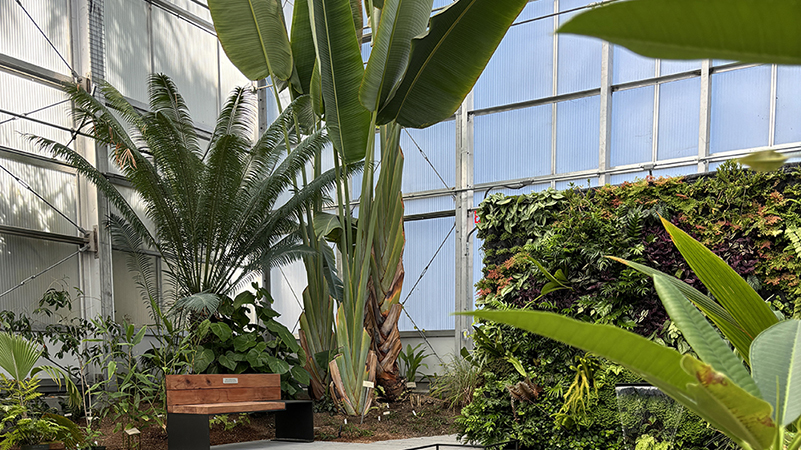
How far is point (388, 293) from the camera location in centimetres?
695

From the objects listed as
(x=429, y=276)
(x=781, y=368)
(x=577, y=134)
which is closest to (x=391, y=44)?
(x=577, y=134)

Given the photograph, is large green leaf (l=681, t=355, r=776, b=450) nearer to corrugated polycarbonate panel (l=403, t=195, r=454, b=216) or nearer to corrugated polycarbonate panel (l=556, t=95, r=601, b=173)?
corrugated polycarbonate panel (l=556, t=95, r=601, b=173)

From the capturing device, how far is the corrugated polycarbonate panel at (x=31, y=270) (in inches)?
255

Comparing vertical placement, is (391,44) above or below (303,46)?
below

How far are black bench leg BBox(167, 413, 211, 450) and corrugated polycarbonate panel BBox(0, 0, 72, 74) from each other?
14.7ft

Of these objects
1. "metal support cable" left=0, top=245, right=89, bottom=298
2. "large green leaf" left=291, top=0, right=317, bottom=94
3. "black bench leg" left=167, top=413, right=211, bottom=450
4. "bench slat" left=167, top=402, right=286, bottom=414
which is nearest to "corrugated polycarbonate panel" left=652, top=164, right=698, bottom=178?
"large green leaf" left=291, top=0, right=317, bottom=94

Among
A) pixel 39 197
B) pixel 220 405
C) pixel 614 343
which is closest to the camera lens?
pixel 614 343

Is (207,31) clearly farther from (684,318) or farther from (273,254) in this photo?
(684,318)

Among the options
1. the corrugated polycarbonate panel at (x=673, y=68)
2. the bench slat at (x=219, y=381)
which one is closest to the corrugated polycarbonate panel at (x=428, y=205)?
the corrugated polycarbonate panel at (x=673, y=68)

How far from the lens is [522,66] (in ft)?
27.9

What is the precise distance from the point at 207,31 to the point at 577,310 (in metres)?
7.55

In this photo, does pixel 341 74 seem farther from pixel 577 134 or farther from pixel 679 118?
pixel 679 118

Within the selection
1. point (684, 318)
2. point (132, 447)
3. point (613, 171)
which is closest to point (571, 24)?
point (684, 318)

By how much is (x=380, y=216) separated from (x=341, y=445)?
2545 mm
